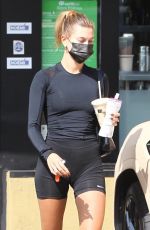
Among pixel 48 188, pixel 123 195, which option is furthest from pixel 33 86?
pixel 123 195

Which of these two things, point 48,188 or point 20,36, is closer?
point 48,188

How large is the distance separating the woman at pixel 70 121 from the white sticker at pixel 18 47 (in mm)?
3327

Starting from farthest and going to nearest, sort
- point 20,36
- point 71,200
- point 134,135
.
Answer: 1. point 20,36
2. point 71,200
3. point 134,135

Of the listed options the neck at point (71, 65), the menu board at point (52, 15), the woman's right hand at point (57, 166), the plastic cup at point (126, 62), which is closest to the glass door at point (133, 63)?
the plastic cup at point (126, 62)

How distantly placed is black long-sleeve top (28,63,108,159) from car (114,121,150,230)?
386mm

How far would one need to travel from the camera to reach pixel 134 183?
440 cm

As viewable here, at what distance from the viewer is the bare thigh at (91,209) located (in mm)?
3863

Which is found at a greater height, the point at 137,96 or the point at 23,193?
the point at 137,96

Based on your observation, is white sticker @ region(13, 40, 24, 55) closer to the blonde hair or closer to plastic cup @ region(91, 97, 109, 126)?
the blonde hair

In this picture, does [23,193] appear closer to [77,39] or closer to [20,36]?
[20,36]

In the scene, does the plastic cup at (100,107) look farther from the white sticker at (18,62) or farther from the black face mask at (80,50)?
the white sticker at (18,62)

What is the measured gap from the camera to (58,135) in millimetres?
4023

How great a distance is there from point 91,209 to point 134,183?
61 centimetres

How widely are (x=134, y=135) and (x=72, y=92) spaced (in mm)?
772
